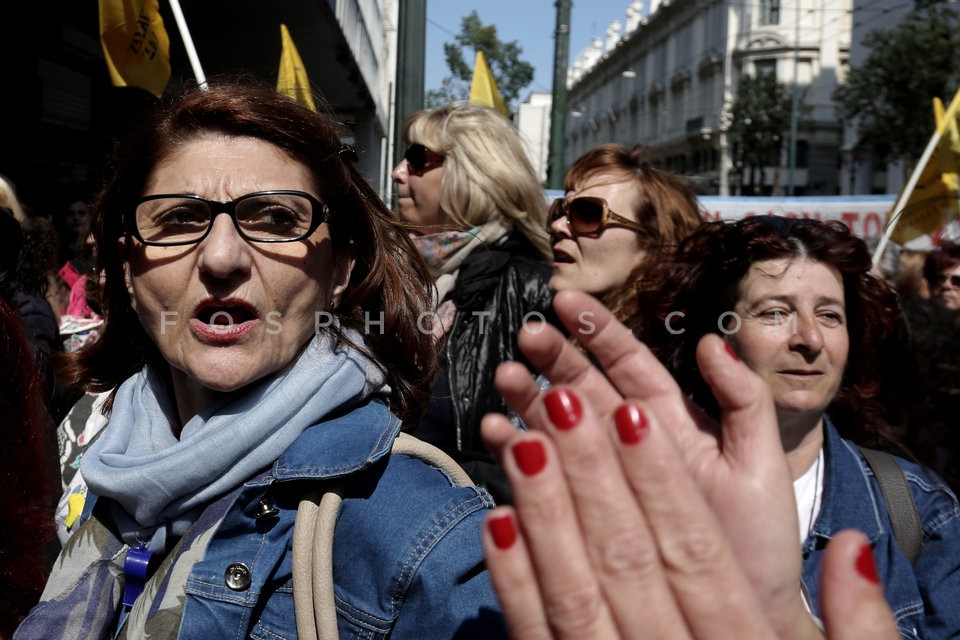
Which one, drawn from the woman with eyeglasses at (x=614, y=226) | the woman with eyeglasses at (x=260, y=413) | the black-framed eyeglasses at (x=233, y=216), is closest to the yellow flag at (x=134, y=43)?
the woman with eyeglasses at (x=614, y=226)

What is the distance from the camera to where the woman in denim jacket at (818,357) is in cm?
222

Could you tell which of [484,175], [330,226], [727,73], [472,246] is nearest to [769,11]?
[727,73]

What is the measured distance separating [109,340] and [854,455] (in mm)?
1872

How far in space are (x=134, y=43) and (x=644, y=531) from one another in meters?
5.44

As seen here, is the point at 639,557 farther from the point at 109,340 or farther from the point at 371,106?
the point at 371,106

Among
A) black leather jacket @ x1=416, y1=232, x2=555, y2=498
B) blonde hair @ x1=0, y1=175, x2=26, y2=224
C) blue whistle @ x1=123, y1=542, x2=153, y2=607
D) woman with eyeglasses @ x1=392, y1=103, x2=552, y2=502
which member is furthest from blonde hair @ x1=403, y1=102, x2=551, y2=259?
blue whistle @ x1=123, y1=542, x2=153, y2=607

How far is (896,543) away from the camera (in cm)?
224

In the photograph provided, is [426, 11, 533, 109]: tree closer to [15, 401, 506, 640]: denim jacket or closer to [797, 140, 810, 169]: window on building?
[797, 140, 810, 169]: window on building

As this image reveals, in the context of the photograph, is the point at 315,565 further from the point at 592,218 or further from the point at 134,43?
the point at 134,43

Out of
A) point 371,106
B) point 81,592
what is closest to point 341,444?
point 81,592

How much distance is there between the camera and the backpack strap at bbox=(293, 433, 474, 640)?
1359 millimetres

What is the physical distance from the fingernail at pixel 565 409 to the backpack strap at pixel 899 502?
175cm

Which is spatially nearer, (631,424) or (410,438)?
(631,424)

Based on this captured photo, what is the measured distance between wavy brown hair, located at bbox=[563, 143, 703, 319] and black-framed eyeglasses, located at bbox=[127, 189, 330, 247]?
2.13m
